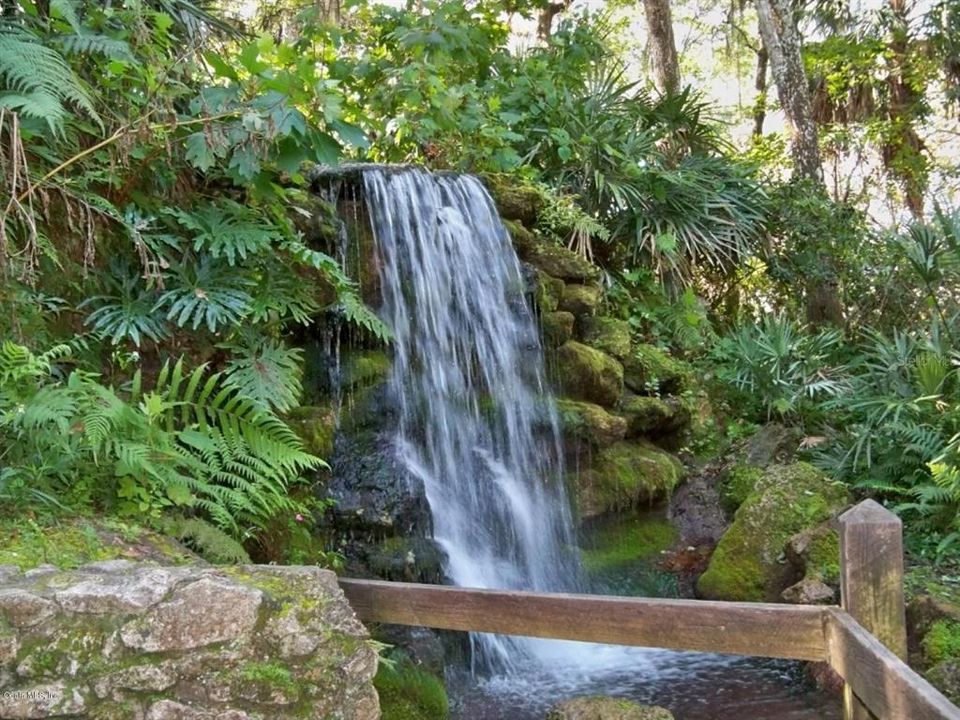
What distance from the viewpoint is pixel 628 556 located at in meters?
7.03

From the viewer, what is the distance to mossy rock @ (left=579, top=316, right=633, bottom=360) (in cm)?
823

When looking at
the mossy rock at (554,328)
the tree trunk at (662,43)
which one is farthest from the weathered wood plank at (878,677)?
the tree trunk at (662,43)

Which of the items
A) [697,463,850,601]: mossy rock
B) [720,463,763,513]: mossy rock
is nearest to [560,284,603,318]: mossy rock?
[720,463,763,513]: mossy rock

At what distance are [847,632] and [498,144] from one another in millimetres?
7125

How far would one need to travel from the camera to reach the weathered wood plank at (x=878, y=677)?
268 cm

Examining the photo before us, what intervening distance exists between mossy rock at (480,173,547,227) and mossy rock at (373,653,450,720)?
16.8ft

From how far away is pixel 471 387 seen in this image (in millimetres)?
7098

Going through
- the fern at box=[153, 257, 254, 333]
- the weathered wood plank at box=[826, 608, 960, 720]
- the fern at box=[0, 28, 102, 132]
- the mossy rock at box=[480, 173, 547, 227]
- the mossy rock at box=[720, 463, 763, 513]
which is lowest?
the mossy rock at box=[720, 463, 763, 513]

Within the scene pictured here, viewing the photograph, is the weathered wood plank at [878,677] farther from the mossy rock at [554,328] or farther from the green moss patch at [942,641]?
the mossy rock at [554,328]

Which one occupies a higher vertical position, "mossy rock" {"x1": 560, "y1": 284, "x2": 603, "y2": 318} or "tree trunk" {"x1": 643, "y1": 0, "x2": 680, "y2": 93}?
"tree trunk" {"x1": 643, "y1": 0, "x2": 680, "y2": 93}

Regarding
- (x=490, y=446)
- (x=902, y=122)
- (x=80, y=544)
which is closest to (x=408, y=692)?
(x=80, y=544)

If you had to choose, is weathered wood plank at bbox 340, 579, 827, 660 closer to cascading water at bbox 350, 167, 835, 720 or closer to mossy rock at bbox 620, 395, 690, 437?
cascading water at bbox 350, 167, 835, 720

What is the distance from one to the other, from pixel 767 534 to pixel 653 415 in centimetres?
209

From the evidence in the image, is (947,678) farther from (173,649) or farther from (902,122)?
(902,122)
